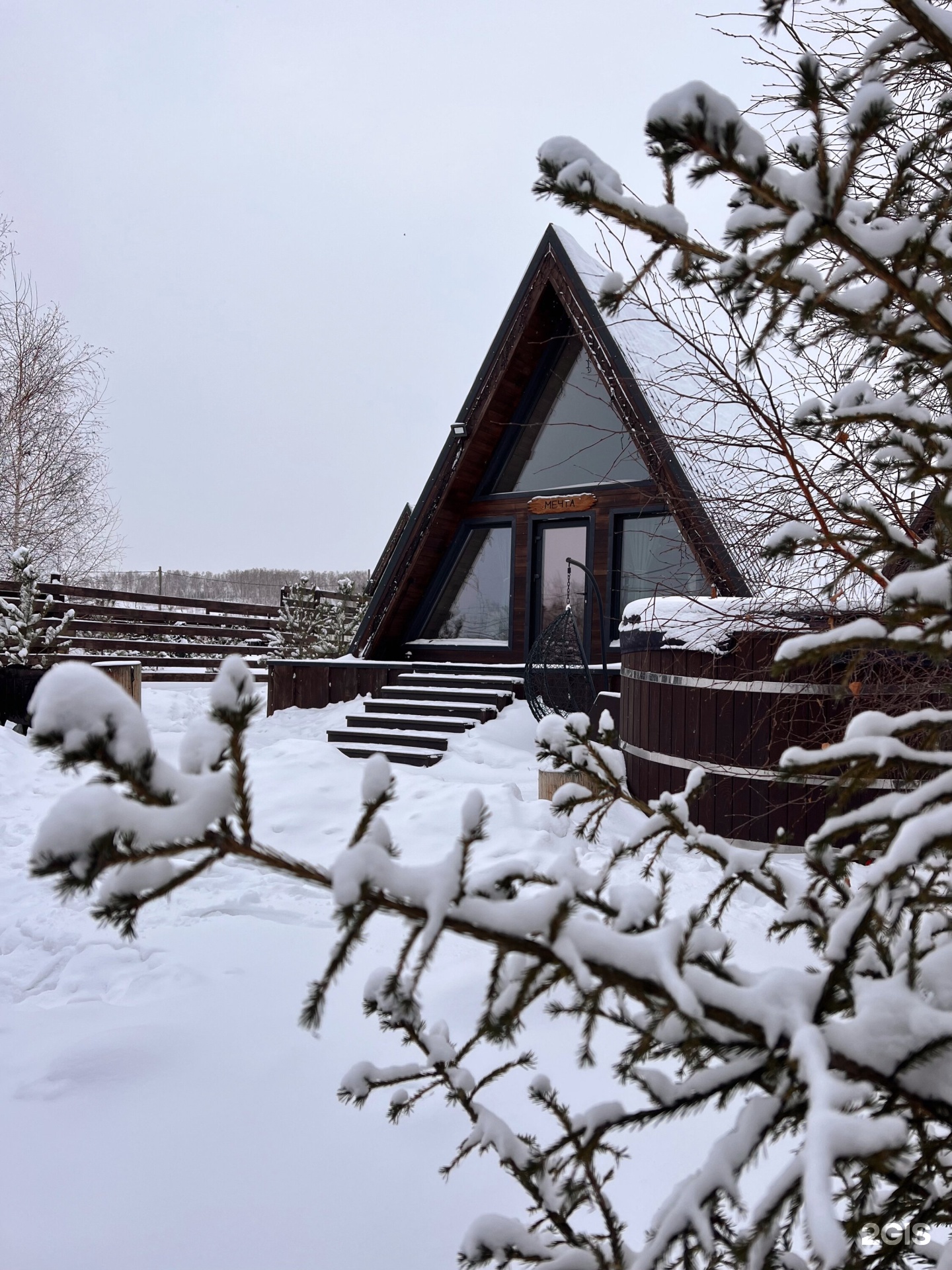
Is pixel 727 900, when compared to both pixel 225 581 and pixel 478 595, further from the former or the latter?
pixel 225 581

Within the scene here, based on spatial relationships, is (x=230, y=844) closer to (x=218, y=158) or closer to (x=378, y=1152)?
(x=378, y=1152)

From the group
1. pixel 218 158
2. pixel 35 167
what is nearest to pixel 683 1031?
pixel 35 167

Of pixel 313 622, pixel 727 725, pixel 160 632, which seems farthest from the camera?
pixel 313 622

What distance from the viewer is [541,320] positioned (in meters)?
10.1

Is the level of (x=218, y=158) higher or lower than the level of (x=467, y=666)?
higher

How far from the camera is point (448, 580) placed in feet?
37.5

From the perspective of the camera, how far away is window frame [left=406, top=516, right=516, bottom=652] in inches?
433

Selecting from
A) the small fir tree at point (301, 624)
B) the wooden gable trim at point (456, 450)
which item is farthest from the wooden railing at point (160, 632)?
the wooden gable trim at point (456, 450)

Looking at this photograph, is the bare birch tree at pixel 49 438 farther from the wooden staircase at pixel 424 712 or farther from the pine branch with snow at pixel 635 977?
the pine branch with snow at pixel 635 977

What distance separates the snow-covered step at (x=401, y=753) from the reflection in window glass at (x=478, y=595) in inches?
121

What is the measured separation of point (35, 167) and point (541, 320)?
21383mm

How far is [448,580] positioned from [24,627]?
244 inches

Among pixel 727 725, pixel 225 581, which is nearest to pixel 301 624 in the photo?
pixel 727 725

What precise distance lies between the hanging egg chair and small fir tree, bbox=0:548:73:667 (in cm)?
676
